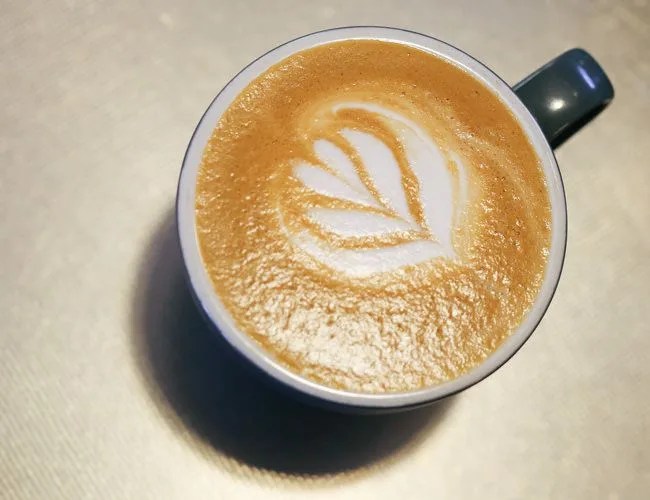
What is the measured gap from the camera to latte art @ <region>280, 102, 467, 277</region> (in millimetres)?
559

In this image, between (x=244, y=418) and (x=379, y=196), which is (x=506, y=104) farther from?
(x=244, y=418)

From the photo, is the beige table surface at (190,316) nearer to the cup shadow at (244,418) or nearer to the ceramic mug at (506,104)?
the cup shadow at (244,418)

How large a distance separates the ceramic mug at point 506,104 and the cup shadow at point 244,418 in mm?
138

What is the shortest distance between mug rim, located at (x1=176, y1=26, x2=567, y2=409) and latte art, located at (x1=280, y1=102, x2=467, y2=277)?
71 millimetres

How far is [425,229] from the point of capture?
57cm

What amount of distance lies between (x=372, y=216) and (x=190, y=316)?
22 cm

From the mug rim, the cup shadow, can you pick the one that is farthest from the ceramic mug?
the cup shadow

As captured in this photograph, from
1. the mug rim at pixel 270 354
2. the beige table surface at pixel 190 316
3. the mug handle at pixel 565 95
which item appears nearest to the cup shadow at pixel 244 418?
the beige table surface at pixel 190 316

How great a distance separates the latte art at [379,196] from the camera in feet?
1.83

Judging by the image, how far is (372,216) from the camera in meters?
0.57

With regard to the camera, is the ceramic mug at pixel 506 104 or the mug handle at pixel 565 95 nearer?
the ceramic mug at pixel 506 104

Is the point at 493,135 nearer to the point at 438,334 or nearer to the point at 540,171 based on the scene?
the point at 540,171

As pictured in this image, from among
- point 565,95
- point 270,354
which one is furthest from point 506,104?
point 270,354

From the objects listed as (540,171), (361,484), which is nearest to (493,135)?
(540,171)
